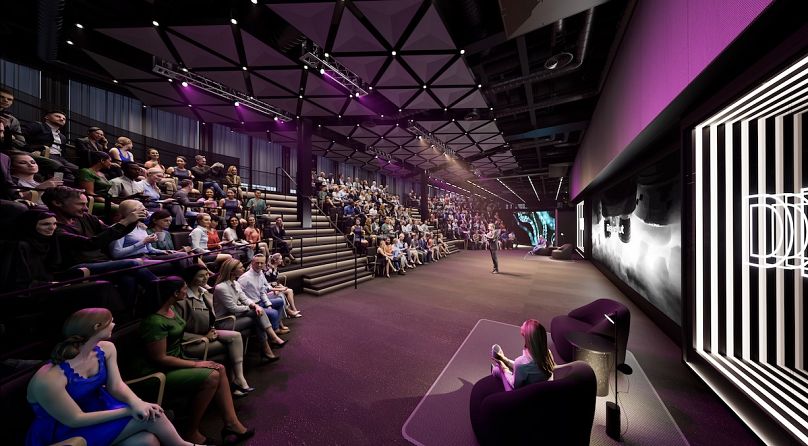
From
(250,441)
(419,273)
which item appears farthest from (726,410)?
(419,273)

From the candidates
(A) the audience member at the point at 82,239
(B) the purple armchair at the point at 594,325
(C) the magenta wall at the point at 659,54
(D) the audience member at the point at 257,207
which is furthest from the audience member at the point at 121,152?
(C) the magenta wall at the point at 659,54

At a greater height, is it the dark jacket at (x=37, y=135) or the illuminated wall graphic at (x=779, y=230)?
the dark jacket at (x=37, y=135)

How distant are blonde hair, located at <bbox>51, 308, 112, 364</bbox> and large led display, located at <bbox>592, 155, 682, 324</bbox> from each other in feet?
19.2

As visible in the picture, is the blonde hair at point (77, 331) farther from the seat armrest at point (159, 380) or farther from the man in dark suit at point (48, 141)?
the man in dark suit at point (48, 141)

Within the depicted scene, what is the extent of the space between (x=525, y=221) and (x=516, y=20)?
19.0 metres

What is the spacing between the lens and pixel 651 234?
443cm

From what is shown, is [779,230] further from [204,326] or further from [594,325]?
[204,326]

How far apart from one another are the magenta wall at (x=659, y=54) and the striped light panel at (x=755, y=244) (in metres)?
0.54

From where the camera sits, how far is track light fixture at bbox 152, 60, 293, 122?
17.9ft

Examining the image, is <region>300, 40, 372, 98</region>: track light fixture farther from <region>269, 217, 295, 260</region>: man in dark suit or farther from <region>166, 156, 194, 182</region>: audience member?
<region>166, 156, 194, 182</region>: audience member

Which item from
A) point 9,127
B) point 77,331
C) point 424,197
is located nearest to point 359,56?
point 9,127

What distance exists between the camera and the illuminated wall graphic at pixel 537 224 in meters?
18.4

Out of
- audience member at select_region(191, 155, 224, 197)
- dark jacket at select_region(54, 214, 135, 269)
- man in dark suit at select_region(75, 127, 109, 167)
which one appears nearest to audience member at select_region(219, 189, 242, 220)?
audience member at select_region(191, 155, 224, 197)

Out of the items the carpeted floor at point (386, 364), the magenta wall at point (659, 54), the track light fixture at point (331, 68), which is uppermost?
the track light fixture at point (331, 68)
